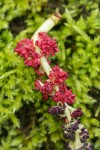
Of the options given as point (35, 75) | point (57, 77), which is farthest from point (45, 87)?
point (35, 75)

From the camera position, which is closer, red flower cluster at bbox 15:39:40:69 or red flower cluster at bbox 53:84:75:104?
red flower cluster at bbox 53:84:75:104

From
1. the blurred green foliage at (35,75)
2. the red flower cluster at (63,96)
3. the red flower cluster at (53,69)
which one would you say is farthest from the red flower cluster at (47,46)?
the red flower cluster at (63,96)

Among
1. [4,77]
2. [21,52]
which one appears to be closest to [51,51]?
[21,52]

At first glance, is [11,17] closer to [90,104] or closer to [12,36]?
[12,36]

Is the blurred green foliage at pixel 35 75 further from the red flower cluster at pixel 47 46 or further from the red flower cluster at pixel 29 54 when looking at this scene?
the red flower cluster at pixel 47 46

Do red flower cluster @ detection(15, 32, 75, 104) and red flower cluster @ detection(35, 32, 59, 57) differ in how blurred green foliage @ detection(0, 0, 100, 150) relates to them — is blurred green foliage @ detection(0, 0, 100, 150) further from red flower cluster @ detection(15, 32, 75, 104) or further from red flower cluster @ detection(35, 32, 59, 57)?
red flower cluster @ detection(35, 32, 59, 57)

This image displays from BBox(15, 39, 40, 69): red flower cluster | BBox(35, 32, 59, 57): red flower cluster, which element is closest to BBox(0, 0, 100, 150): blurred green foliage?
BBox(15, 39, 40, 69): red flower cluster
